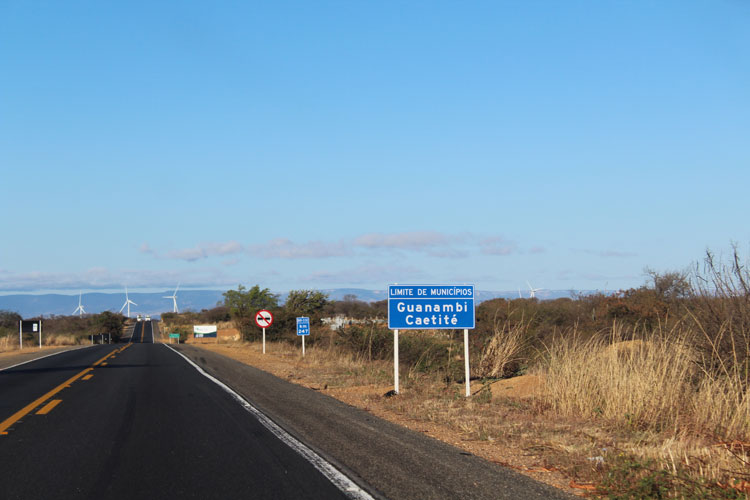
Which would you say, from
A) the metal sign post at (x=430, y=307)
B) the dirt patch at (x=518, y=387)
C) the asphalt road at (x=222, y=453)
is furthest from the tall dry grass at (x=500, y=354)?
the asphalt road at (x=222, y=453)

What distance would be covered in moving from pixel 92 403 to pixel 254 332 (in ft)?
114

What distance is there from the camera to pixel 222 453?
8320 mm

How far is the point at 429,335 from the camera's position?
86.7ft

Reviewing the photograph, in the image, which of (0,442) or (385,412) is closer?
(0,442)

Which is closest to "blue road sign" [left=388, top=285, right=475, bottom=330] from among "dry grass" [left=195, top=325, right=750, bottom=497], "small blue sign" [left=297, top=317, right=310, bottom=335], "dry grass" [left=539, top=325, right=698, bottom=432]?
"dry grass" [left=195, top=325, right=750, bottom=497]

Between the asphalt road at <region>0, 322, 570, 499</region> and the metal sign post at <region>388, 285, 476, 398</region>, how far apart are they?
262cm

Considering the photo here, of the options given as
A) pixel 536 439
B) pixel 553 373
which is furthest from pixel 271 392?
pixel 536 439

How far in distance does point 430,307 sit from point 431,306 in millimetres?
33

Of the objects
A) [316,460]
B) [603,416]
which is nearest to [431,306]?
[603,416]

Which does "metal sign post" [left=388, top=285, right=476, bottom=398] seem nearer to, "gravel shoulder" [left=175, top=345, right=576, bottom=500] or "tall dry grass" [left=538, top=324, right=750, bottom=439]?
"gravel shoulder" [left=175, top=345, right=576, bottom=500]

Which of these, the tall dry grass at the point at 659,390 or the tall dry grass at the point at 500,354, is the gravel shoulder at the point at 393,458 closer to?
the tall dry grass at the point at 659,390

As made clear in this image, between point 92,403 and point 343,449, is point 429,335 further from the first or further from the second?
point 343,449

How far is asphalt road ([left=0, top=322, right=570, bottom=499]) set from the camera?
662 centimetres

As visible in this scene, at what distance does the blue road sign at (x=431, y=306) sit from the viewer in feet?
49.3
